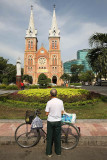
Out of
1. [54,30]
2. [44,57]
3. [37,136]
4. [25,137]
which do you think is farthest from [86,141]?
[54,30]

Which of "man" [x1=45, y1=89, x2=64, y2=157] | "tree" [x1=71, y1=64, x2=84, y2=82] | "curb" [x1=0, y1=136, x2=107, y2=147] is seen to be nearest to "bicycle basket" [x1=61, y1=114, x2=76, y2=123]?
"man" [x1=45, y1=89, x2=64, y2=157]

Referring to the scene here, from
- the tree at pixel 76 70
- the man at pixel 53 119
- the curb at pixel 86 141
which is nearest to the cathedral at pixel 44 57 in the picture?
the tree at pixel 76 70

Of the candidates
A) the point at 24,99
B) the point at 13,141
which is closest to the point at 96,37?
the point at 24,99

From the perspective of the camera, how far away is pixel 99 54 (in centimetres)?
827

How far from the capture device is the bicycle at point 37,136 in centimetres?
354

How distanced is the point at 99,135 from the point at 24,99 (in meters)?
6.67

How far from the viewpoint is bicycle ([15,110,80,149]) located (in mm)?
3545

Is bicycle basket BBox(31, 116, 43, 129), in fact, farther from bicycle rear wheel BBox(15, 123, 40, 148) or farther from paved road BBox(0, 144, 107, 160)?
paved road BBox(0, 144, 107, 160)

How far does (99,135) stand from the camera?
4086mm

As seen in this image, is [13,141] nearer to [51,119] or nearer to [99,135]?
[51,119]

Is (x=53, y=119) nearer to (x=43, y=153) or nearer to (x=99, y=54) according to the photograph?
(x=43, y=153)

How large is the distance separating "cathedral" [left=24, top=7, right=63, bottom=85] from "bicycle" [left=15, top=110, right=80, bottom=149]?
145ft

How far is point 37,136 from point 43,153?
520 millimetres

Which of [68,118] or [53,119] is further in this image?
[68,118]
